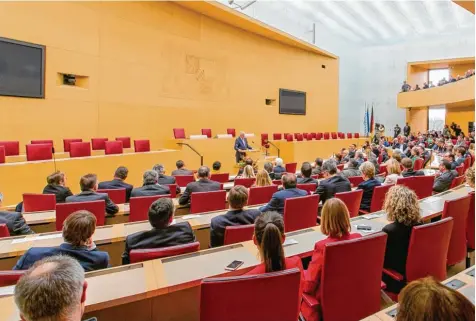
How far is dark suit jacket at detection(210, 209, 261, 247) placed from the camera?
9.29ft

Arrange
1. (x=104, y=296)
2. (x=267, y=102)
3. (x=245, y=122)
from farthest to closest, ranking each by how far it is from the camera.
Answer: (x=267, y=102) → (x=245, y=122) → (x=104, y=296)

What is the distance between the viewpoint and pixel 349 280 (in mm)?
1951

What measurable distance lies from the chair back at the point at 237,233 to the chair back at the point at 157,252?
45cm

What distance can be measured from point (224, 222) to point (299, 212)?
38.9 inches

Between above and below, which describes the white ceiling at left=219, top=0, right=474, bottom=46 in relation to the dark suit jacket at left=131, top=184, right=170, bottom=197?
above

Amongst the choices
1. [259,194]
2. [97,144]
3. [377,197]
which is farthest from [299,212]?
[97,144]

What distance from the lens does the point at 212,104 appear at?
1164 cm

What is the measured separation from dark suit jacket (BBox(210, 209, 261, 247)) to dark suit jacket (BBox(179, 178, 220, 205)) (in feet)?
4.50

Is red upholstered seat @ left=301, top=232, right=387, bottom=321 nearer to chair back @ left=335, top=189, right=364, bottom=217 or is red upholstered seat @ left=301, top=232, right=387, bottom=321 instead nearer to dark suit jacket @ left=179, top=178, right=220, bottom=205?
chair back @ left=335, top=189, right=364, bottom=217

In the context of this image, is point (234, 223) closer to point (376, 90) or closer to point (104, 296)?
point (104, 296)

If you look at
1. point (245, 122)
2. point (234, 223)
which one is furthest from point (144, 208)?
point (245, 122)

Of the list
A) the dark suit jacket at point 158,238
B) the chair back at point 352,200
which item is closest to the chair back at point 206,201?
the chair back at point 352,200

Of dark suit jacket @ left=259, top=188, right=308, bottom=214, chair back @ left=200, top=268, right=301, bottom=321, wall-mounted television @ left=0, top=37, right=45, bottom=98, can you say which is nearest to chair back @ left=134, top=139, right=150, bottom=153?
wall-mounted television @ left=0, top=37, right=45, bottom=98

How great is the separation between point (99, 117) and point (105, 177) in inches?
112
